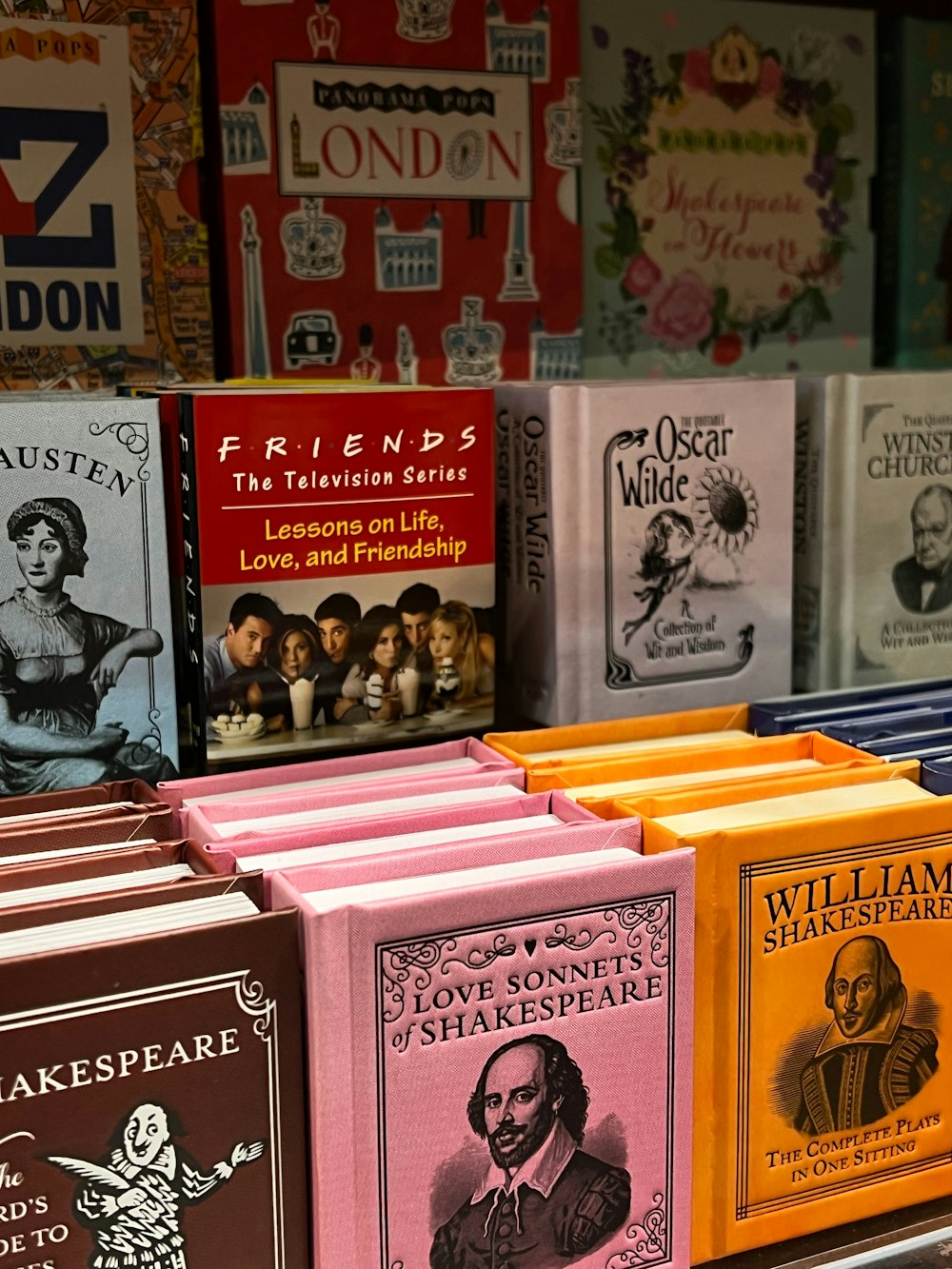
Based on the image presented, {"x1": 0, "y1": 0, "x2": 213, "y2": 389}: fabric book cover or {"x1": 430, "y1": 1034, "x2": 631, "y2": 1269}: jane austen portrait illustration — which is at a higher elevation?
{"x1": 0, "y1": 0, "x2": 213, "y2": 389}: fabric book cover

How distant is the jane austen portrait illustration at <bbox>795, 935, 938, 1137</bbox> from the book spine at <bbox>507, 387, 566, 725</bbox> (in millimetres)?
385

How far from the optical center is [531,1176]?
2.90ft

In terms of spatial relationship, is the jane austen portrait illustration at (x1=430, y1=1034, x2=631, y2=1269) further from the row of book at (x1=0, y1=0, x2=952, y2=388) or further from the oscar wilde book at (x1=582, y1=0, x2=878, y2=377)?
Answer: the oscar wilde book at (x1=582, y1=0, x2=878, y2=377)

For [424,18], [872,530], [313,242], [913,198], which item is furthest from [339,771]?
[913,198]

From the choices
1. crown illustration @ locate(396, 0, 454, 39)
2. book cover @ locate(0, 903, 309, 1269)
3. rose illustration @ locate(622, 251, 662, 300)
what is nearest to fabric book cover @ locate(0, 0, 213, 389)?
crown illustration @ locate(396, 0, 454, 39)

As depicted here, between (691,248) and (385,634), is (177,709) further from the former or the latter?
(691,248)

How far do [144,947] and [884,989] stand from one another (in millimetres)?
534

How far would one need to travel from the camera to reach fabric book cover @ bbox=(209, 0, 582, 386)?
1.55 meters

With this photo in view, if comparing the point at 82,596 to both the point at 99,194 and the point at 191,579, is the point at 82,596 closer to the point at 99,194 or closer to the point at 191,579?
the point at 191,579

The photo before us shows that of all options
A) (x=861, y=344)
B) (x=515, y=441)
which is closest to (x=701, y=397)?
(x=515, y=441)

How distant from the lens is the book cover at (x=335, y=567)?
44.0 inches

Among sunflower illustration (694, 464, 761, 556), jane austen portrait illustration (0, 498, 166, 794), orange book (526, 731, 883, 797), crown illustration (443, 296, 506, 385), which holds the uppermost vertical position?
crown illustration (443, 296, 506, 385)

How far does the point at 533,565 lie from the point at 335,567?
218 millimetres

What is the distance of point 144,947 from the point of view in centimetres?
78
